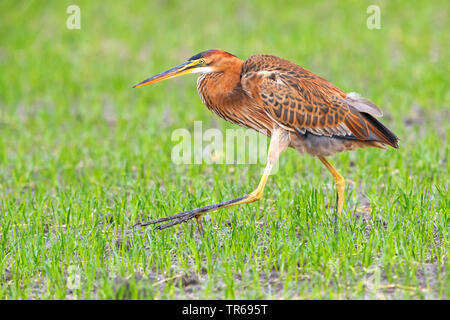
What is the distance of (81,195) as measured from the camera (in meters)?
6.55

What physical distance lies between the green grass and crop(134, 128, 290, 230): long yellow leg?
0.14 metres

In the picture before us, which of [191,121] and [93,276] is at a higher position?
[191,121]

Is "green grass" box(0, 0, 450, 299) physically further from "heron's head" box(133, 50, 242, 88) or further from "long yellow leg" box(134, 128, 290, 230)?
"heron's head" box(133, 50, 242, 88)

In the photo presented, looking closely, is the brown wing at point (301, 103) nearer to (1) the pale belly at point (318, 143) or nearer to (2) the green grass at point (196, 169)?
(1) the pale belly at point (318, 143)

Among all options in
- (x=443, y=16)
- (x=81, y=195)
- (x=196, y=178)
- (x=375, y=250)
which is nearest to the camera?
(x=375, y=250)

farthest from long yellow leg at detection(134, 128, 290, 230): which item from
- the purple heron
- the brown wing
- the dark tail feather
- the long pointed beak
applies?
the long pointed beak

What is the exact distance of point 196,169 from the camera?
25.1 feet

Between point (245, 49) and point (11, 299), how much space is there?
9.05 metres

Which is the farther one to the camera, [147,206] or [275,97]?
[147,206]

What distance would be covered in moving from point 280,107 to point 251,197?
2.59 feet

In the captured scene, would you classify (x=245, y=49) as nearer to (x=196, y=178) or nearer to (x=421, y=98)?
(x=421, y=98)

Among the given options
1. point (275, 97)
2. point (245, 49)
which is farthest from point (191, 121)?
point (275, 97)
